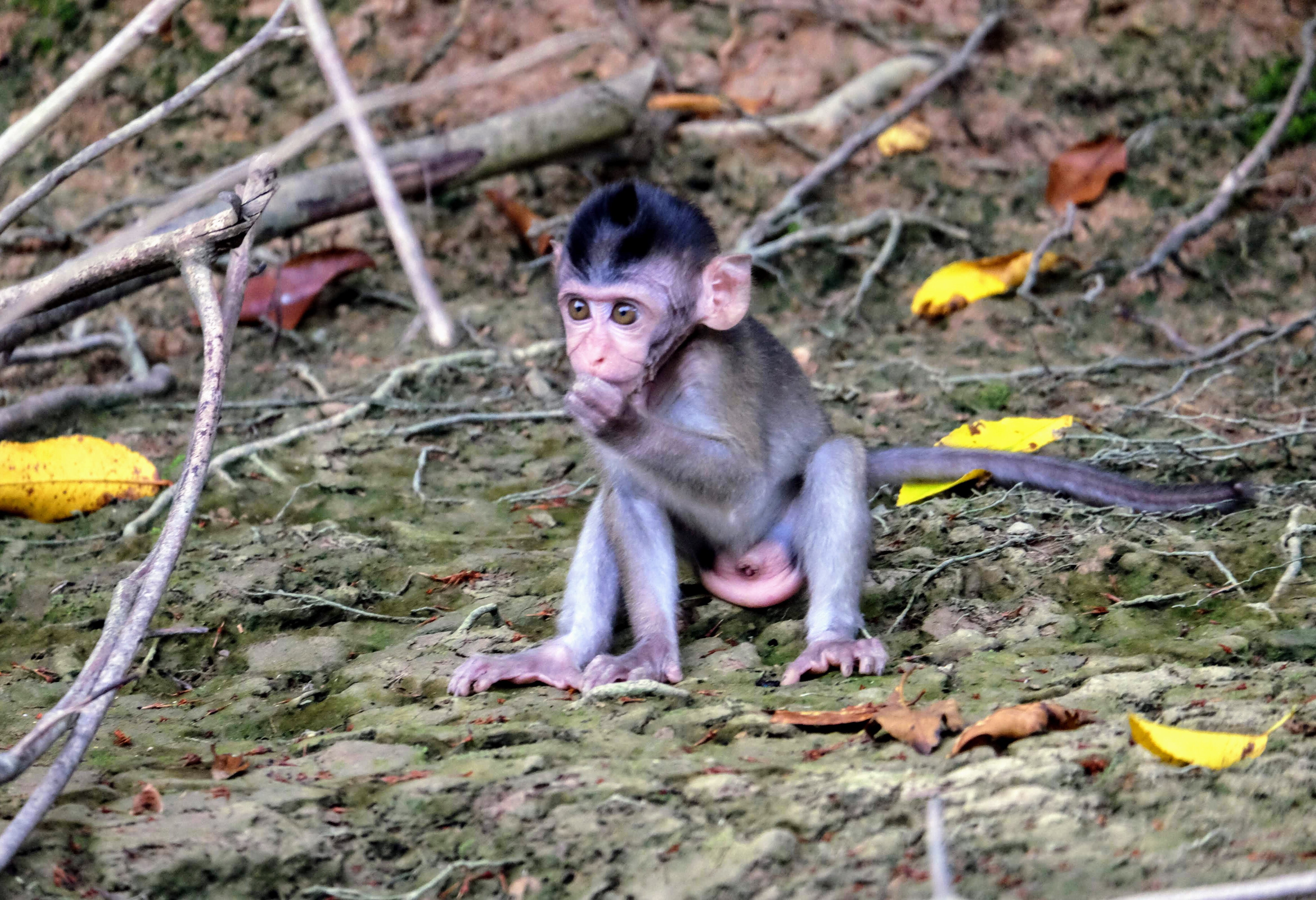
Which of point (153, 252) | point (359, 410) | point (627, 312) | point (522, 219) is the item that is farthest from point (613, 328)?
point (522, 219)

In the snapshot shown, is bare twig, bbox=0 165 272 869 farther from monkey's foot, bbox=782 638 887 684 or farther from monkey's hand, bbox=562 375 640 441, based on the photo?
monkey's foot, bbox=782 638 887 684

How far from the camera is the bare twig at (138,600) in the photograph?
264 centimetres

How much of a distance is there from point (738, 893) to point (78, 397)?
4.92 meters

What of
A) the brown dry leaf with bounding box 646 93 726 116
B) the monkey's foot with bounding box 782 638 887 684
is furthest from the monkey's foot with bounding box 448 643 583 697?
the brown dry leaf with bounding box 646 93 726 116

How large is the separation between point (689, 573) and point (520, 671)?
1225 millimetres

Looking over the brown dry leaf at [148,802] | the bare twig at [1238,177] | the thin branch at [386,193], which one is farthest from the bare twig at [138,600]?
the bare twig at [1238,177]

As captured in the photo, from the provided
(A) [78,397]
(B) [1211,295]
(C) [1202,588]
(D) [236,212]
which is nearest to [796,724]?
(C) [1202,588]

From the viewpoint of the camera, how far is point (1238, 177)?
7398 millimetres

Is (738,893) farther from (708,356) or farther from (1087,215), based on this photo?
(1087,215)

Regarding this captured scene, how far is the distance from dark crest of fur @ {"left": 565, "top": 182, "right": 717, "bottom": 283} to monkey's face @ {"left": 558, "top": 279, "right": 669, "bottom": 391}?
0.17ft

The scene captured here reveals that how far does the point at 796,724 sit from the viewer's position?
133 inches

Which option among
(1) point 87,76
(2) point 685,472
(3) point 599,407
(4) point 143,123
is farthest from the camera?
(2) point 685,472

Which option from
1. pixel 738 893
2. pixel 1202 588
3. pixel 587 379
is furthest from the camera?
pixel 1202 588

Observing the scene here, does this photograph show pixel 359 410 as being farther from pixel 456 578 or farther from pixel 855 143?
pixel 855 143
